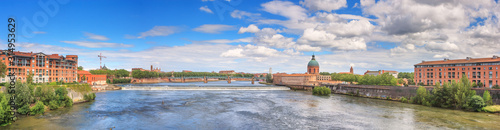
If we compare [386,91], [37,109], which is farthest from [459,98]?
[37,109]

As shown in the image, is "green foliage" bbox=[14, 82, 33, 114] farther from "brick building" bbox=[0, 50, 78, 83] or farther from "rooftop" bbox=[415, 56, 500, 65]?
"rooftop" bbox=[415, 56, 500, 65]

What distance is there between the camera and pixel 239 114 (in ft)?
134

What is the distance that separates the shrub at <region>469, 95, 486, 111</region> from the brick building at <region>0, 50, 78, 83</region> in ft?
275

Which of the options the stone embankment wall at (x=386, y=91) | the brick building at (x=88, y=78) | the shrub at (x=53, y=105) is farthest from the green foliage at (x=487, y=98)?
the brick building at (x=88, y=78)

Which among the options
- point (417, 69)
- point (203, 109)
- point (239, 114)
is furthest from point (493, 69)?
point (203, 109)

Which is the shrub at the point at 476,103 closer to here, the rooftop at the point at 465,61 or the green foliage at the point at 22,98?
the rooftop at the point at 465,61

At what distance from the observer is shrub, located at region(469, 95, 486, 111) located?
1635 inches

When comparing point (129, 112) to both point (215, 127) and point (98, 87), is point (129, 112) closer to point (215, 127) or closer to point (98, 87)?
point (215, 127)

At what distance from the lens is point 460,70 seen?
7094cm

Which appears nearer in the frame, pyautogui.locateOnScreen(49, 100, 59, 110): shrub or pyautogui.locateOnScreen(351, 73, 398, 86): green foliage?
pyautogui.locateOnScreen(49, 100, 59, 110): shrub

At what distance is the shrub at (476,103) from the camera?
136ft

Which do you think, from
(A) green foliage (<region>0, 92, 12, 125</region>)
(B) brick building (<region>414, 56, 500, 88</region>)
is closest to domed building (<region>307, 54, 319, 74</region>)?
(B) brick building (<region>414, 56, 500, 88</region>)

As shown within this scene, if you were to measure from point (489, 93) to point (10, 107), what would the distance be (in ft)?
208

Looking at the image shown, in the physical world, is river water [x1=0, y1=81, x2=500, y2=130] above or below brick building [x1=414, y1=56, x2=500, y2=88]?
below
